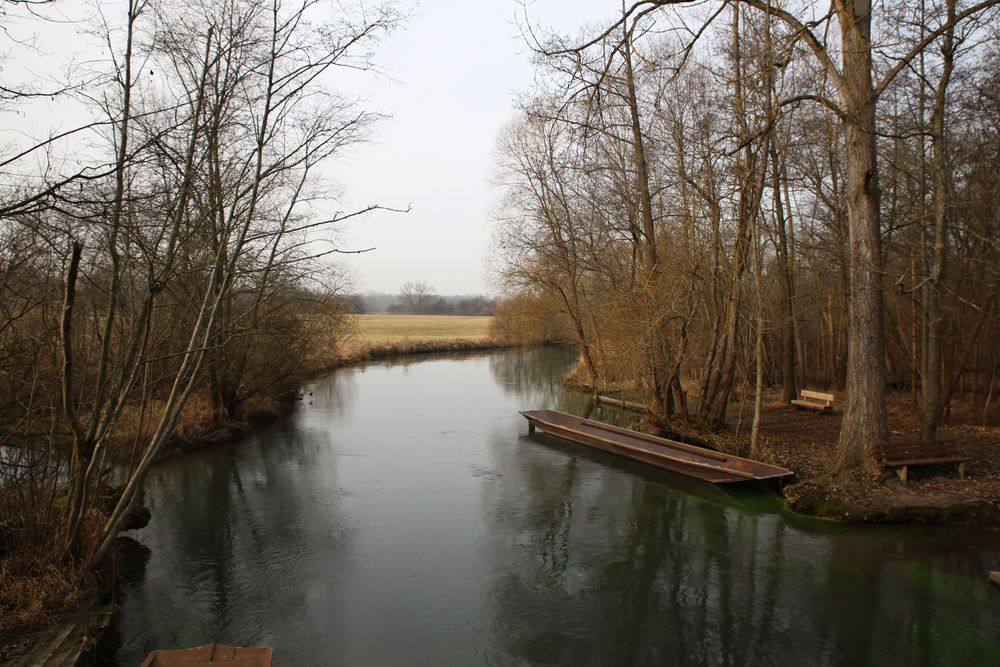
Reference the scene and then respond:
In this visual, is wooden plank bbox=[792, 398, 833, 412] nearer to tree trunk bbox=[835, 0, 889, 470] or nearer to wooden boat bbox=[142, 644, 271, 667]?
tree trunk bbox=[835, 0, 889, 470]

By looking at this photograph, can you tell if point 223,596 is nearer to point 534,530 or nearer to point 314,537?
point 314,537

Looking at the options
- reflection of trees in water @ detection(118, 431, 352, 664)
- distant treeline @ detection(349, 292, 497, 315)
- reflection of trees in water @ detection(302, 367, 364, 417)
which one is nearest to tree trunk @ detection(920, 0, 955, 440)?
reflection of trees in water @ detection(118, 431, 352, 664)

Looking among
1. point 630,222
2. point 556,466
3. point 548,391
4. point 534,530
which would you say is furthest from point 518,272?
point 534,530

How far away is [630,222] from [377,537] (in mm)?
9389

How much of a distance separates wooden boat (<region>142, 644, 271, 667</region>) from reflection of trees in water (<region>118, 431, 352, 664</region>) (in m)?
1.26

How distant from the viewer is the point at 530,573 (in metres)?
7.48

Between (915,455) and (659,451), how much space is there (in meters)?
4.37

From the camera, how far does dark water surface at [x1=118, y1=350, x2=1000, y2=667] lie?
5.84 m

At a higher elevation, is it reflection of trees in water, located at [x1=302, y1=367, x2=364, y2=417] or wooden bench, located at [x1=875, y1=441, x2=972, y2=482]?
wooden bench, located at [x1=875, y1=441, x2=972, y2=482]

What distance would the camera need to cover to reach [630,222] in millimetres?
14742

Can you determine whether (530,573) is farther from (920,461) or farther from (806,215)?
(806,215)

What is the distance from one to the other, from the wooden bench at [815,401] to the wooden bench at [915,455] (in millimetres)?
5612

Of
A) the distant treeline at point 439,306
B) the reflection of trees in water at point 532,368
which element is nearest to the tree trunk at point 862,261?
the reflection of trees in water at point 532,368

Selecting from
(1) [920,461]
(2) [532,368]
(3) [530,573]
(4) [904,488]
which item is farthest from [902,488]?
(2) [532,368]
